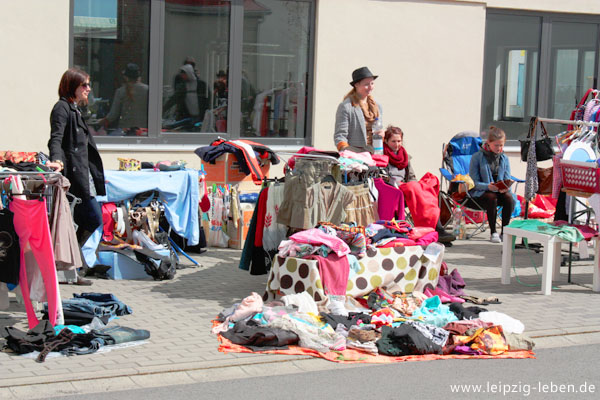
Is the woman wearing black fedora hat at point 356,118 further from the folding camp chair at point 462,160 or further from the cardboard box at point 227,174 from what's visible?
the folding camp chair at point 462,160

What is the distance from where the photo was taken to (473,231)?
13383 millimetres

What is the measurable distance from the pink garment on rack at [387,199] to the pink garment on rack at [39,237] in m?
3.53

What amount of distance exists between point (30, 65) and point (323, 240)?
18.4 ft

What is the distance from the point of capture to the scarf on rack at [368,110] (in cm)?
1057

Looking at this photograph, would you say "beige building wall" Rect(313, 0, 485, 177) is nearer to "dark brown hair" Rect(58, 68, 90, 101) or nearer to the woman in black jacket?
the woman in black jacket

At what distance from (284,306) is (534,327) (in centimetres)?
211

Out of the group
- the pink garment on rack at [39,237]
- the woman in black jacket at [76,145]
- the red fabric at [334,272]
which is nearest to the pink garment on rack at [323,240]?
the red fabric at [334,272]

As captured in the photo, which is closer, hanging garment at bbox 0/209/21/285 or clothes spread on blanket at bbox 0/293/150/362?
clothes spread on blanket at bbox 0/293/150/362

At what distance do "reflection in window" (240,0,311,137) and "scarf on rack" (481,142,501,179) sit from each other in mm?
2868

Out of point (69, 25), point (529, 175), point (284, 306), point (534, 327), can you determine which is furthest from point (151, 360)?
point (69, 25)

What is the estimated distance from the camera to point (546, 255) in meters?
8.90

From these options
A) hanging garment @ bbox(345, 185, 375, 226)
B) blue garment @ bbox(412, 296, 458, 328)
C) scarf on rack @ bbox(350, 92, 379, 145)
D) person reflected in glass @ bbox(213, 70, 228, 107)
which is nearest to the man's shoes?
hanging garment @ bbox(345, 185, 375, 226)

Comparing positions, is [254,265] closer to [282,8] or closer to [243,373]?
[243,373]

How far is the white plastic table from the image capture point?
8.92m
